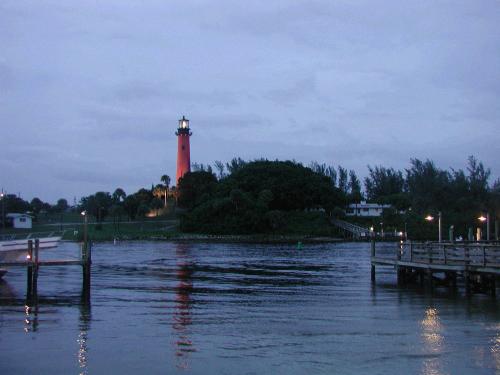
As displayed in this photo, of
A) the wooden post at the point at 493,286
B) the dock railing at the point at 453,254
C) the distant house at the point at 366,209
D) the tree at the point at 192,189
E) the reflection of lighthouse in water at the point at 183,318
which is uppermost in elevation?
the tree at the point at 192,189

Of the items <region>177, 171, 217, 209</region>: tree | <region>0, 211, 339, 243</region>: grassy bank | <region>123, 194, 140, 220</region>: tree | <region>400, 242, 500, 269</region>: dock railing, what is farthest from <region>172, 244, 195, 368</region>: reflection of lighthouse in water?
<region>123, 194, 140, 220</region>: tree

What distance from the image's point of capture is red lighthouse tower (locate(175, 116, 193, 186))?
153 m

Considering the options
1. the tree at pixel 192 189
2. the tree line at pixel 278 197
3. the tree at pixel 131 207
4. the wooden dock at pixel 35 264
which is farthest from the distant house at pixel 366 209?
the wooden dock at pixel 35 264

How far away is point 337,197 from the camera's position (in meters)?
143

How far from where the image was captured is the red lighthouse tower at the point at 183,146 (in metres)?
153

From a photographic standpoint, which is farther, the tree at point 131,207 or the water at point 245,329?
the tree at point 131,207

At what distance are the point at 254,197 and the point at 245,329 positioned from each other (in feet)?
380

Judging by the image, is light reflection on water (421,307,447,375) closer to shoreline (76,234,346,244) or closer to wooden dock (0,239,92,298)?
wooden dock (0,239,92,298)

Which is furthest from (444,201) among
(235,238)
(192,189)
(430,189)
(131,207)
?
(131,207)

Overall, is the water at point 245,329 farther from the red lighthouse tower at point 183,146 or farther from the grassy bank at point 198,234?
the red lighthouse tower at point 183,146

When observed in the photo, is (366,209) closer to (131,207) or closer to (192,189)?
(192,189)

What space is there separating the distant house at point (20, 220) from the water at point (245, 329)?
94118 millimetres

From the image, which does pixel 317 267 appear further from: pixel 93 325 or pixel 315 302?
pixel 93 325

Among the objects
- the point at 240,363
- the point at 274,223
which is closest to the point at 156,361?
the point at 240,363
